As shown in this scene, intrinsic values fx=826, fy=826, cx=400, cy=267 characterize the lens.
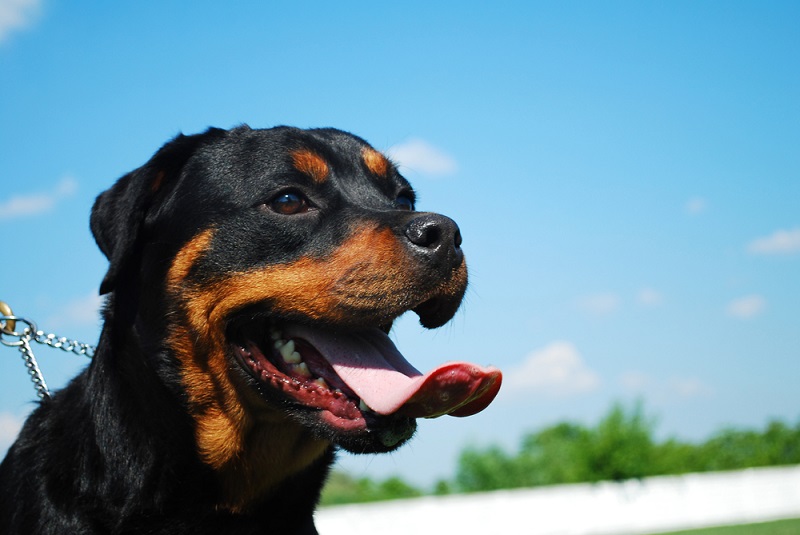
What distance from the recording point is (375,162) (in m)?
4.56

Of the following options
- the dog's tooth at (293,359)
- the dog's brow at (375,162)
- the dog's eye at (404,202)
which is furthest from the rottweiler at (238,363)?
the dog's eye at (404,202)

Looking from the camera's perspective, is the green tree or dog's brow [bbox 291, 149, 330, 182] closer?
dog's brow [bbox 291, 149, 330, 182]

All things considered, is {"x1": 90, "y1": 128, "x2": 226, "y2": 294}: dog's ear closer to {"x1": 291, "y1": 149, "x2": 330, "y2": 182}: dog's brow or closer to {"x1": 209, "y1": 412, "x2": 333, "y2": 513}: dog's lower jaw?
{"x1": 291, "y1": 149, "x2": 330, "y2": 182}: dog's brow

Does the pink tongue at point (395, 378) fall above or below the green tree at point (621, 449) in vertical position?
below

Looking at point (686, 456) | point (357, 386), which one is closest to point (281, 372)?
point (357, 386)

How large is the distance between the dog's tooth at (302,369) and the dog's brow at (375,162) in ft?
4.04

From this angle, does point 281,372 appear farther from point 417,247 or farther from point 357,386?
point 417,247

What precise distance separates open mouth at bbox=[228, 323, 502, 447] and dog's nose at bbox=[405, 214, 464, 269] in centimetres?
49

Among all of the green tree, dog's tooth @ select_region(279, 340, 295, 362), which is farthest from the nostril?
the green tree

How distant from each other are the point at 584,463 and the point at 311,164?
112ft

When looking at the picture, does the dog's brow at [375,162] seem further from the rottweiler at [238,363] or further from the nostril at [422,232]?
the nostril at [422,232]

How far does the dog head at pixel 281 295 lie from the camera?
3.59 metres

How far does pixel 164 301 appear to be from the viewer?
12.6 feet

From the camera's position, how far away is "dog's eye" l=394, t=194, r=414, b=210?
15.4ft
